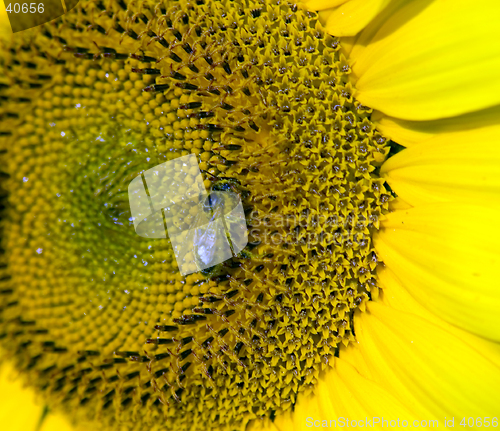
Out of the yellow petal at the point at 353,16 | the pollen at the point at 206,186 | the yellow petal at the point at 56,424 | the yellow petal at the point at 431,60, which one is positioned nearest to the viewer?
the yellow petal at the point at 431,60

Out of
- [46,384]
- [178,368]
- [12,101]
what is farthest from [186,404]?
[12,101]

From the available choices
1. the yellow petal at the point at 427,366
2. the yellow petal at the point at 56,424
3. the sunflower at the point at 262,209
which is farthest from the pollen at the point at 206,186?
the yellow petal at the point at 56,424

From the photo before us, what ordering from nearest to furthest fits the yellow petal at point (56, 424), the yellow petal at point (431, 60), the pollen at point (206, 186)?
1. the yellow petal at point (431, 60)
2. the pollen at point (206, 186)
3. the yellow petal at point (56, 424)

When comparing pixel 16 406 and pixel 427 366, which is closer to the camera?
pixel 427 366

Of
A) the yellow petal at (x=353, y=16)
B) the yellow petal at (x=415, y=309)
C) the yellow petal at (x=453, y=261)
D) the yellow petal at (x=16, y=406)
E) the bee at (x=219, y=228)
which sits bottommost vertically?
the yellow petal at (x=16, y=406)

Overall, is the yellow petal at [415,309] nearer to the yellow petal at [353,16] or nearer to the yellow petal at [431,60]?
the yellow petal at [431,60]

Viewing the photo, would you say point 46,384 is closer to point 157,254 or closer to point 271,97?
point 157,254

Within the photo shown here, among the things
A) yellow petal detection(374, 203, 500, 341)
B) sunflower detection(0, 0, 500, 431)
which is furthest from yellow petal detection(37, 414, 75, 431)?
yellow petal detection(374, 203, 500, 341)

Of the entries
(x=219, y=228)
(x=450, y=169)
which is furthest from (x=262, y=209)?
(x=450, y=169)

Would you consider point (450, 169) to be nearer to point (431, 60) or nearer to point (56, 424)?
point (431, 60)
